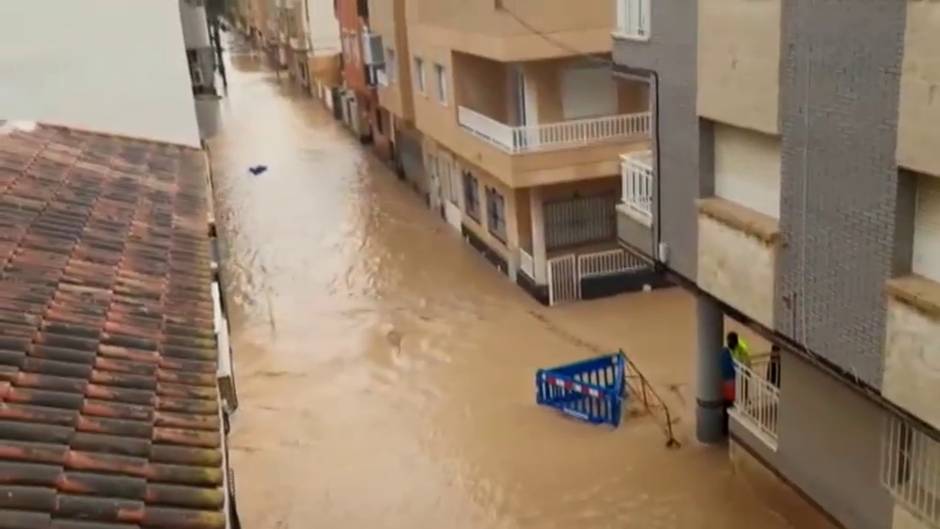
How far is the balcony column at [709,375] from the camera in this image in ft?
44.3

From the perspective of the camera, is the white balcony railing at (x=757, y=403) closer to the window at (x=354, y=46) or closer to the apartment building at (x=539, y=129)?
the apartment building at (x=539, y=129)

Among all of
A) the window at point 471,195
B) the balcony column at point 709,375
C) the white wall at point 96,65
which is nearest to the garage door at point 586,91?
the window at point 471,195

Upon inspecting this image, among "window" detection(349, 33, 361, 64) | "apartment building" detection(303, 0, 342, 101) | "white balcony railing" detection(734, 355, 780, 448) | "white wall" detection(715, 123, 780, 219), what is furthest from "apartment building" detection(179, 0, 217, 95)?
"apartment building" detection(303, 0, 342, 101)

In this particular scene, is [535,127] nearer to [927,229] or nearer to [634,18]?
[634,18]

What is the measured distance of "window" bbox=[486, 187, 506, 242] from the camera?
23278 millimetres

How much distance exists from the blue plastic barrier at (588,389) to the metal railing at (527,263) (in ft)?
17.7

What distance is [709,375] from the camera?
547 inches

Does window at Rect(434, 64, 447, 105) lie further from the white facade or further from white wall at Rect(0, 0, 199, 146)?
the white facade

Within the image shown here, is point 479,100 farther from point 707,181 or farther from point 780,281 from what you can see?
point 780,281

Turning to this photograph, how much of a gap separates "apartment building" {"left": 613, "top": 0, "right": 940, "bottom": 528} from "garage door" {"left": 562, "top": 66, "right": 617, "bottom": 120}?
7908mm

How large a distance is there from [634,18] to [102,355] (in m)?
9.07

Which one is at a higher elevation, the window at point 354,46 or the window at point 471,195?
the window at point 354,46

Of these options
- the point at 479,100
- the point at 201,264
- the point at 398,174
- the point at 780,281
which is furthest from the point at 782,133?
the point at 398,174

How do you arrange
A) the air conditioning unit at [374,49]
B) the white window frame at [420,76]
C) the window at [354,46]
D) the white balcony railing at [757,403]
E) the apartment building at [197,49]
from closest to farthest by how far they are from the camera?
the white balcony railing at [757,403] < the apartment building at [197,49] < the white window frame at [420,76] < the air conditioning unit at [374,49] < the window at [354,46]
